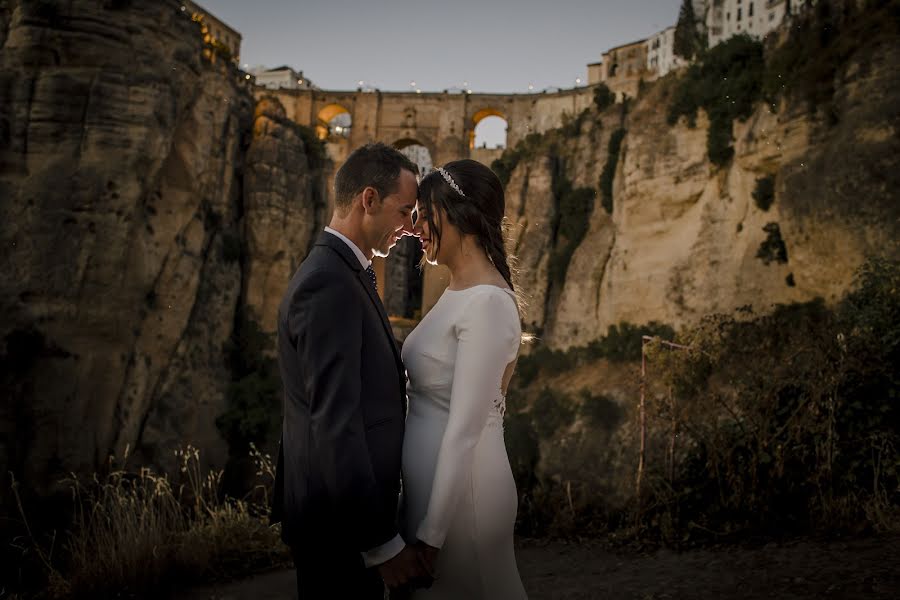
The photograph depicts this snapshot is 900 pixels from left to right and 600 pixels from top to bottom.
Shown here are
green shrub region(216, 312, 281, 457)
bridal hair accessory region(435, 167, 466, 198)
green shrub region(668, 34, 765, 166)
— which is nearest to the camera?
bridal hair accessory region(435, 167, 466, 198)

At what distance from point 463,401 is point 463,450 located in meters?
0.17

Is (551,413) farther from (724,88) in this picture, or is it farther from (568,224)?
(724,88)

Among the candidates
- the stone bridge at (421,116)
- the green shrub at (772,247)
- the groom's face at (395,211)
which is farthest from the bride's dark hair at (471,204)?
the stone bridge at (421,116)

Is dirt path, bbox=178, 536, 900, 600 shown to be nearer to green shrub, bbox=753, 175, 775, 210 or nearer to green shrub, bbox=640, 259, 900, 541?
green shrub, bbox=640, 259, 900, 541

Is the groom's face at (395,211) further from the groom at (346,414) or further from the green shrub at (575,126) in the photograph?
the green shrub at (575,126)

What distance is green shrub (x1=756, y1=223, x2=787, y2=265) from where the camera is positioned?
49.2 feet

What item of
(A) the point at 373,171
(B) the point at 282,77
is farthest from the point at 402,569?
(B) the point at 282,77

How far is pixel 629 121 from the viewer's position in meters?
21.7

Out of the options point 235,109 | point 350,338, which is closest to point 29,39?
point 235,109

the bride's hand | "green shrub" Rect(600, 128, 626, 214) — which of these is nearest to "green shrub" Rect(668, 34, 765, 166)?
"green shrub" Rect(600, 128, 626, 214)

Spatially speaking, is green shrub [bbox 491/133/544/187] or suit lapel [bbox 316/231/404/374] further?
green shrub [bbox 491/133/544/187]

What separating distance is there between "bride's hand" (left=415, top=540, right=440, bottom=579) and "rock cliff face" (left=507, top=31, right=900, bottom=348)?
5.05 meters

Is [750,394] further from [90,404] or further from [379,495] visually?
[90,404]

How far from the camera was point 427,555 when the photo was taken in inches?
90.6
